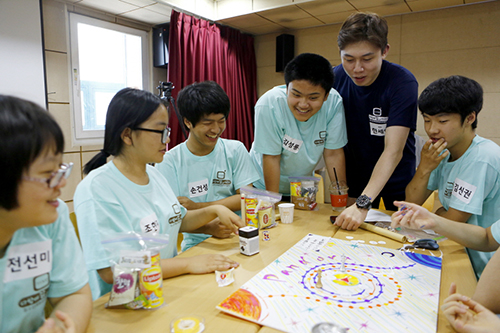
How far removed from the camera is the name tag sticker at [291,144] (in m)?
2.06

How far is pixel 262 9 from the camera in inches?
149

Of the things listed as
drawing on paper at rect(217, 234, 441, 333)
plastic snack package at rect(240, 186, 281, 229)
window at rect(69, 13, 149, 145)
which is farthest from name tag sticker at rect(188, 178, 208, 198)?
window at rect(69, 13, 149, 145)

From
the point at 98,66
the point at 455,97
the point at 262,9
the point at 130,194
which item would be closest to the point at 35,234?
the point at 130,194

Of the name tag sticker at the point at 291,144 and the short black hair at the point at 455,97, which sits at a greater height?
the short black hair at the point at 455,97

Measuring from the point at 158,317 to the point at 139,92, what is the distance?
32.6 inches

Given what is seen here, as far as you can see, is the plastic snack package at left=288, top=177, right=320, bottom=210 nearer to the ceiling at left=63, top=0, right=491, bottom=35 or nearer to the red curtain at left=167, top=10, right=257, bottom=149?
the red curtain at left=167, top=10, right=257, bottom=149

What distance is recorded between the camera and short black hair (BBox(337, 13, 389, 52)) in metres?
1.83

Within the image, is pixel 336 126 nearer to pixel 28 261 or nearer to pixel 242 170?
pixel 242 170

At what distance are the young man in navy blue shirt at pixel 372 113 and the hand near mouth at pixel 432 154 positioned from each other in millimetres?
167

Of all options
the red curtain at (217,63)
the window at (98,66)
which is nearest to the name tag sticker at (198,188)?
the window at (98,66)

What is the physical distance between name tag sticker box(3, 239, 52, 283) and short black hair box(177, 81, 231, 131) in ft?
3.46

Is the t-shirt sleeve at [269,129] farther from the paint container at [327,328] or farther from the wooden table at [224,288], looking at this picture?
the paint container at [327,328]

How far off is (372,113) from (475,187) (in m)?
0.78

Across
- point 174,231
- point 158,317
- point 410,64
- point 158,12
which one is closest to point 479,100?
point 174,231
